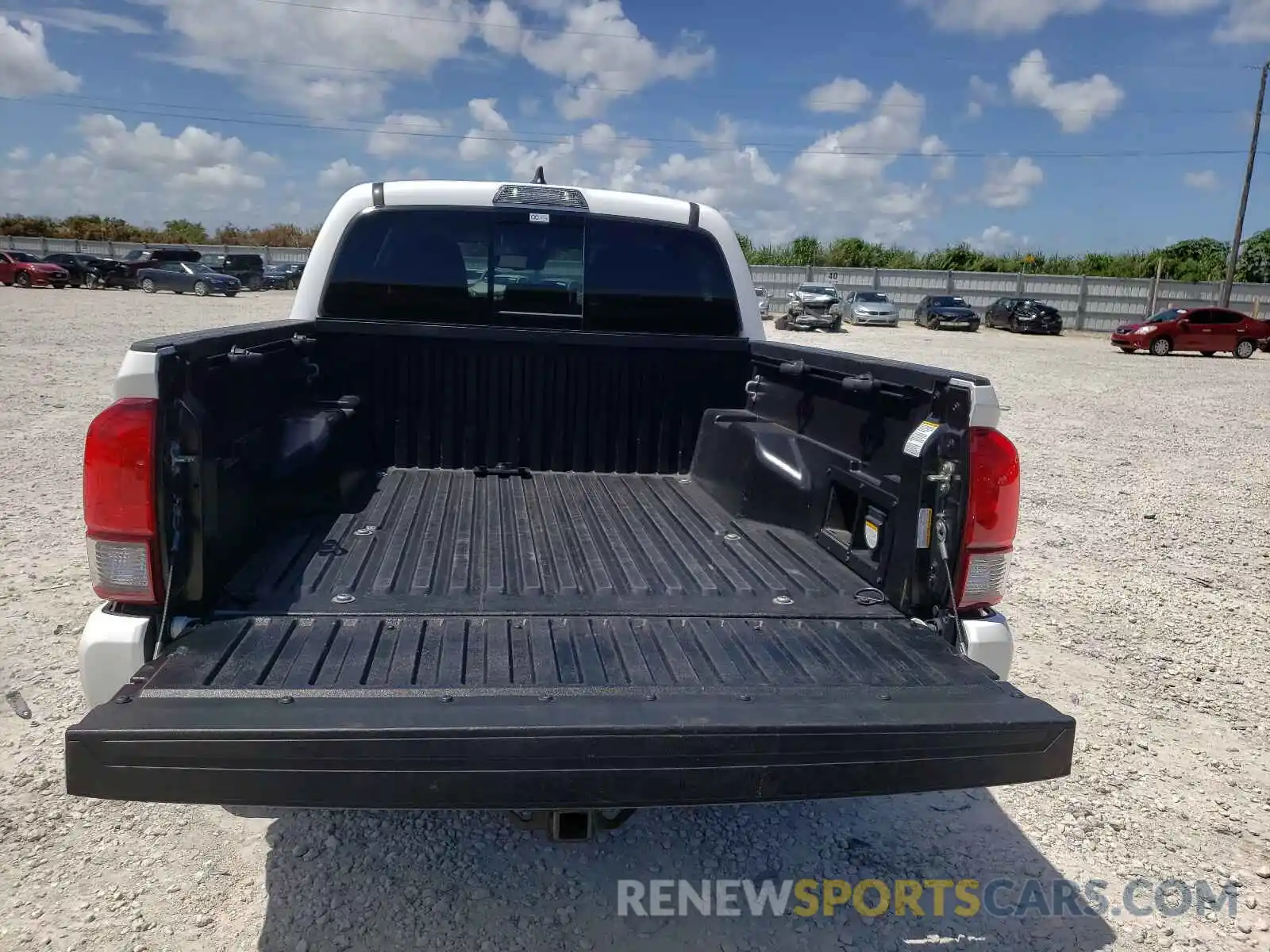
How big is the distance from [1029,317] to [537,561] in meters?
40.0

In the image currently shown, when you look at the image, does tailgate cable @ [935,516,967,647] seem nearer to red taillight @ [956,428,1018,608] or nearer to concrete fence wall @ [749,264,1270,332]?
red taillight @ [956,428,1018,608]

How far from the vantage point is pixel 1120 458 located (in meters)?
11.0

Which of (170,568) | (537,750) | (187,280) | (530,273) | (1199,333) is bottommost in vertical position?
(537,750)

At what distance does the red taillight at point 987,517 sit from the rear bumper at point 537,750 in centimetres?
59

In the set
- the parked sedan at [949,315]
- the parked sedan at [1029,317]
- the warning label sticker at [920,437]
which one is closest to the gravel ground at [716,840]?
the warning label sticker at [920,437]

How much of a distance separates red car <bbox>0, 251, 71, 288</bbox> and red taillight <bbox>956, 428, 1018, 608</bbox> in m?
44.6

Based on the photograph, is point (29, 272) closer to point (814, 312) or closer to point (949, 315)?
point (814, 312)

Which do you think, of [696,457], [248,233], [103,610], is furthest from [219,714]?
[248,233]

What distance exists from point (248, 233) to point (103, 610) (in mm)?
76742

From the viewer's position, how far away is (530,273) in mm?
4469

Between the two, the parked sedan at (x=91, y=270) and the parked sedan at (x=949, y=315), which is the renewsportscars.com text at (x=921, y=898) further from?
the parked sedan at (x=91, y=270)

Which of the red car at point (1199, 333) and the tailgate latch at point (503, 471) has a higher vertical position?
the red car at point (1199, 333)

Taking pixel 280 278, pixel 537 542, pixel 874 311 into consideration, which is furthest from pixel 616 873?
pixel 280 278

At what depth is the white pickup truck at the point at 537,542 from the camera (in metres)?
2.05
